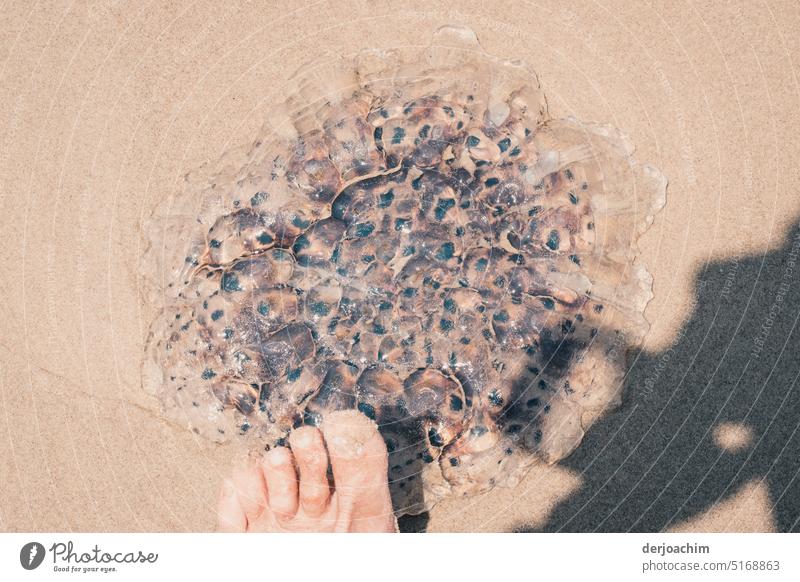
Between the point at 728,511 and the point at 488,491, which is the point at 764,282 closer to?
the point at 728,511

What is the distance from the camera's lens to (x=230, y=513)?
482 cm

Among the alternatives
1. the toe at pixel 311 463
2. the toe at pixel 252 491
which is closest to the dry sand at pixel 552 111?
the toe at pixel 252 491

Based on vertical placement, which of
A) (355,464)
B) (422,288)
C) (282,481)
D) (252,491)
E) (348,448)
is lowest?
(252,491)

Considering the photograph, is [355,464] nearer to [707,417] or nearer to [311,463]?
[311,463]

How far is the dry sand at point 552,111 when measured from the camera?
16.6 feet

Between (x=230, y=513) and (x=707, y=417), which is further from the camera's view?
(x=707, y=417)

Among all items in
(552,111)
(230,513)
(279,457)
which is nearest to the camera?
(279,457)

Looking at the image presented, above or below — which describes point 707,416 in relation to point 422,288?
below

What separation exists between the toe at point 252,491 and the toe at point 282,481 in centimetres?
13

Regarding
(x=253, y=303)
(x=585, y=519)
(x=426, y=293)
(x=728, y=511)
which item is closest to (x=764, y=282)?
(x=728, y=511)

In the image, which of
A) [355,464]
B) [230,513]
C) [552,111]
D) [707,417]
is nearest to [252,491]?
[230,513]

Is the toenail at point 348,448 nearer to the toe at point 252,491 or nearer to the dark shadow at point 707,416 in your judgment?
the toe at point 252,491

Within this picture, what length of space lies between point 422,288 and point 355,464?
4.15 feet

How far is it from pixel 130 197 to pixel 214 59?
127cm
